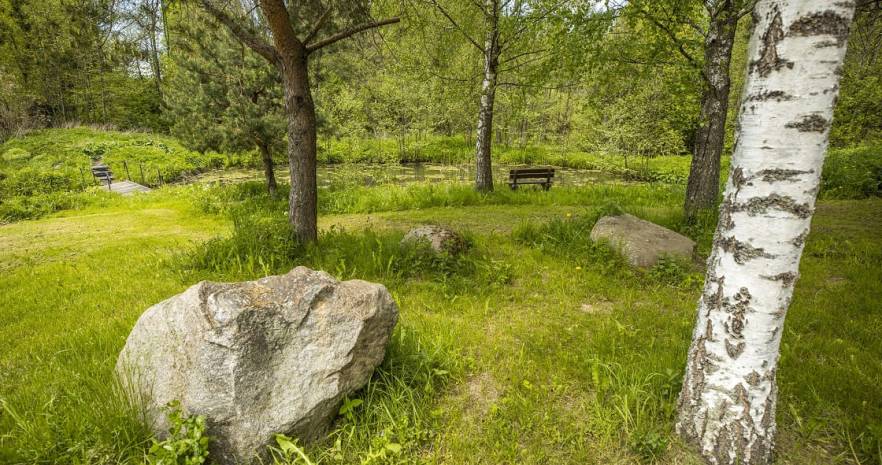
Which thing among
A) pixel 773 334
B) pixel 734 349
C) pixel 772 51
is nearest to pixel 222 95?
pixel 772 51

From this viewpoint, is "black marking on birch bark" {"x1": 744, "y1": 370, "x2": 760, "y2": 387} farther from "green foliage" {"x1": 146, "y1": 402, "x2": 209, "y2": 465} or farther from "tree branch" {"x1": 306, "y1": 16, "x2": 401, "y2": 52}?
"tree branch" {"x1": 306, "y1": 16, "x2": 401, "y2": 52}

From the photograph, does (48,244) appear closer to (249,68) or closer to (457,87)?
(249,68)

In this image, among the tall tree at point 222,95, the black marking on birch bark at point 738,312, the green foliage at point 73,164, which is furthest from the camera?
the green foliage at point 73,164

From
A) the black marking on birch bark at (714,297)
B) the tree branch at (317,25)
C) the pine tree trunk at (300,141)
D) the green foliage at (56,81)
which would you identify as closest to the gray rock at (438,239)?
the pine tree trunk at (300,141)

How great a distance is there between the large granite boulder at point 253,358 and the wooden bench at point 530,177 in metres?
10.9

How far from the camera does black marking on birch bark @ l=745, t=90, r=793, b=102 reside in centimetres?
192

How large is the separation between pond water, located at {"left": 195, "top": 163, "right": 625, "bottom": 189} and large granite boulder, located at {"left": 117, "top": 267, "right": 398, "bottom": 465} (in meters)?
12.5

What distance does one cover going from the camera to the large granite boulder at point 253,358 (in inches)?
96.8

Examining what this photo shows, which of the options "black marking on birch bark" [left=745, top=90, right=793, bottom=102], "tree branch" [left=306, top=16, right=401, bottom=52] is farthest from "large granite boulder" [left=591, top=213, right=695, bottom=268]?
"tree branch" [left=306, top=16, right=401, bottom=52]

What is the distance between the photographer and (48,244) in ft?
26.3

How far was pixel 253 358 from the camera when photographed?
2.55 metres

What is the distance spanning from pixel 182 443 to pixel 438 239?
4.15 m

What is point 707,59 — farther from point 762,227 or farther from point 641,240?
point 762,227

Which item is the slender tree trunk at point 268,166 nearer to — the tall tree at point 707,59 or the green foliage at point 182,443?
the tall tree at point 707,59
